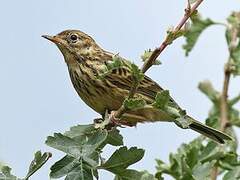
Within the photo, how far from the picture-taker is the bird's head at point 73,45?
642cm

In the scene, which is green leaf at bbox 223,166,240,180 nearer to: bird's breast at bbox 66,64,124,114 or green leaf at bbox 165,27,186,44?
green leaf at bbox 165,27,186,44

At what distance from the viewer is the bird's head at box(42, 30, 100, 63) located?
6.42m

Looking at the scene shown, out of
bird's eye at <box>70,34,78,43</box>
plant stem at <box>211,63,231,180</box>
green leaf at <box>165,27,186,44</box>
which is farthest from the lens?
bird's eye at <box>70,34,78,43</box>

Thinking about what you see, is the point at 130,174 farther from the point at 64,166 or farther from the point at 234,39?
the point at 234,39

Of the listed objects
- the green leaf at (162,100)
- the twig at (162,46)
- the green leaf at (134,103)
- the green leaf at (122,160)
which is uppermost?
the twig at (162,46)

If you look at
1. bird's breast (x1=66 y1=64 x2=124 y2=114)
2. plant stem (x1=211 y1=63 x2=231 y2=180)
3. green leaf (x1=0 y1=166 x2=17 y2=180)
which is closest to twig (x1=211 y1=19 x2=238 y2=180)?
plant stem (x1=211 y1=63 x2=231 y2=180)

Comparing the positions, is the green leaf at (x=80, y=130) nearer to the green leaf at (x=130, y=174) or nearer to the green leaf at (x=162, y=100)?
the green leaf at (x=130, y=174)

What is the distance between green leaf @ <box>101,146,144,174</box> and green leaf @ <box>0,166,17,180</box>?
0.40 m

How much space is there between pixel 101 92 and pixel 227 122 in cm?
313

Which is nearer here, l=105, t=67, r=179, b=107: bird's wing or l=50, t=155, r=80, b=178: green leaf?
l=50, t=155, r=80, b=178: green leaf

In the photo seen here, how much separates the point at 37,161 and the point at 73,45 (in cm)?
405

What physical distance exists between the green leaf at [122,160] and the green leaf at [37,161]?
0.25 m

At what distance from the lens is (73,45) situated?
655 centimetres

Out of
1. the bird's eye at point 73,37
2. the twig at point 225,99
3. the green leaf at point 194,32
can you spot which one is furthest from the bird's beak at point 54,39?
the twig at point 225,99
